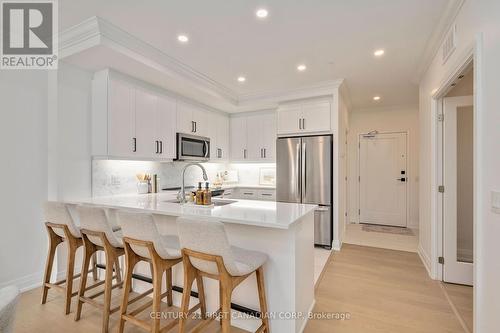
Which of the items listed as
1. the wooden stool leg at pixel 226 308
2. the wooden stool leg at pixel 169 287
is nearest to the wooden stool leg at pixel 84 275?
the wooden stool leg at pixel 169 287

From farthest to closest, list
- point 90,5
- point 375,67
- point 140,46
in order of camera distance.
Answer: point 375,67
point 140,46
point 90,5

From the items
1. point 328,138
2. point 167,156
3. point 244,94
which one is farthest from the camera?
point 244,94

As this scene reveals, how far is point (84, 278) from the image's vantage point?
7.02 ft

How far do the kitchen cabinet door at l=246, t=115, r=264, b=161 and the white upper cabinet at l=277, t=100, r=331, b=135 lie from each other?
24.6 inches

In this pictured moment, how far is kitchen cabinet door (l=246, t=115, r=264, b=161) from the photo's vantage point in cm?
503

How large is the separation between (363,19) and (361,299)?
8.83 feet

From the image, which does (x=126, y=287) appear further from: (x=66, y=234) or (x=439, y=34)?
(x=439, y=34)

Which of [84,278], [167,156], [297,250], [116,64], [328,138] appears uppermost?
[116,64]

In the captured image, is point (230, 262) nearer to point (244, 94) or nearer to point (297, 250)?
point (297, 250)

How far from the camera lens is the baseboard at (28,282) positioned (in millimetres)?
2559

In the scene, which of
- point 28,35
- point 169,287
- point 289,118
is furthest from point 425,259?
point 28,35

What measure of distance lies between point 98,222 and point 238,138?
3596mm

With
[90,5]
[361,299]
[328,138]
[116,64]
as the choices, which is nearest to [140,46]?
[116,64]

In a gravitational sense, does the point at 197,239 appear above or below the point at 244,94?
below
